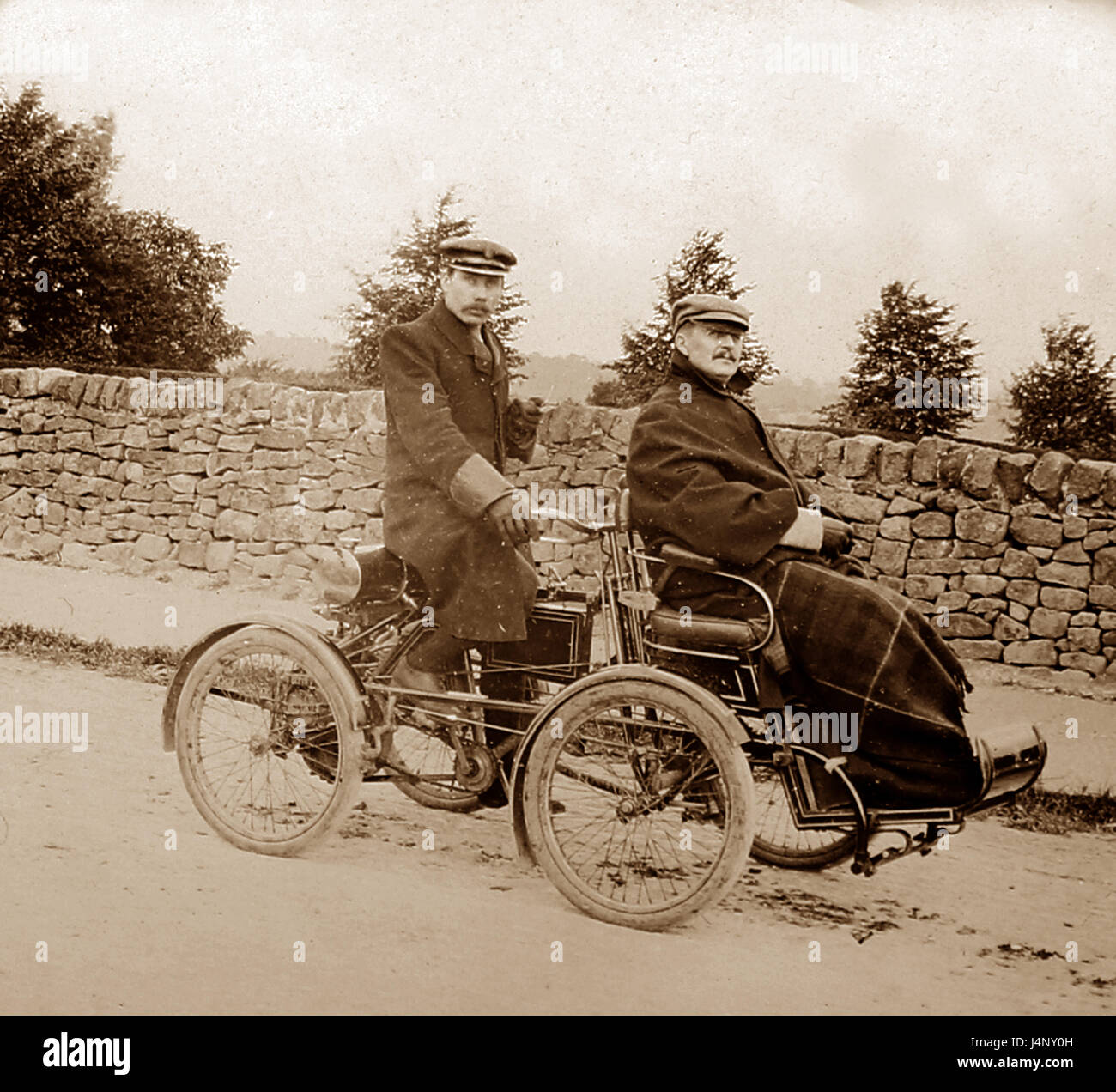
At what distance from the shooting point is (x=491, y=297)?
3311 millimetres

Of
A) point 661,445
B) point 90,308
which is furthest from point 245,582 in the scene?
point 661,445

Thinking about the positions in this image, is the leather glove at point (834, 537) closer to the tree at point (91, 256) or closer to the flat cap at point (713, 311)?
the flat cap at point (713, 311)

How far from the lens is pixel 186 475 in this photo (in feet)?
29.1

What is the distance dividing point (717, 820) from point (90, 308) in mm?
5578

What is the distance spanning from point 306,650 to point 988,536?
4553 mm

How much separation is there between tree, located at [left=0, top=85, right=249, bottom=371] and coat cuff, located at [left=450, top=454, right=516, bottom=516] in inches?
99.9

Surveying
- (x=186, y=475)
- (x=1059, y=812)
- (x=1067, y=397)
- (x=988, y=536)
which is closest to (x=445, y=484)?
(x=1059, y=812)

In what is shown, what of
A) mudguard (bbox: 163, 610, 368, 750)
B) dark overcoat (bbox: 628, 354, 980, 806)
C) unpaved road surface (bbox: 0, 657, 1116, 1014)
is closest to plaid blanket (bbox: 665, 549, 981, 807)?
dark overcoat (bbox: 628, 354, 980, 806)

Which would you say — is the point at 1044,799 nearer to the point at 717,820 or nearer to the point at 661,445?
the point at 717,820

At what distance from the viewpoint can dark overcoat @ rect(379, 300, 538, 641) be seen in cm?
312

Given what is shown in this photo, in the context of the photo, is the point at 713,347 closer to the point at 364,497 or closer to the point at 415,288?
the point at 415,288

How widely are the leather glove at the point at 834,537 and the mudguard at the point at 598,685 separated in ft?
1.61

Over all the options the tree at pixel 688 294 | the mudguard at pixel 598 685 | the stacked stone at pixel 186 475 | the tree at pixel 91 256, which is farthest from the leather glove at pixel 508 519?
the stacked stone at pixel 186 475

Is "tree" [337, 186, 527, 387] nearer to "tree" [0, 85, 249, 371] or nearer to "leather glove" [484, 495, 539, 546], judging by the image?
"tree" [0, 85, 249, 371]
